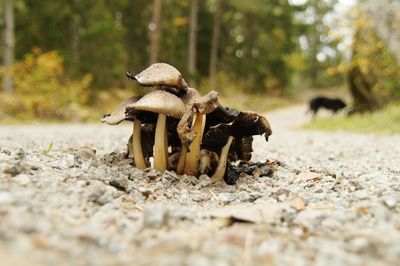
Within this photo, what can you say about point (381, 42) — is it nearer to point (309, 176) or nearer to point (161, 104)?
point (309, 176)

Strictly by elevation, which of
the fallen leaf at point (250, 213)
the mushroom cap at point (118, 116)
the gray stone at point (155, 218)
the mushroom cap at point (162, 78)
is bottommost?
the fallen leaf at point (250, 213)

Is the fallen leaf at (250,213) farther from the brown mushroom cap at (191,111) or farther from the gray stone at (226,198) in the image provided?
the brown mushroom cap at (191,111)

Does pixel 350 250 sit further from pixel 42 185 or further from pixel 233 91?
pixel 233 91

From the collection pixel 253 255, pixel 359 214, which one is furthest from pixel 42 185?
pixel 359 214

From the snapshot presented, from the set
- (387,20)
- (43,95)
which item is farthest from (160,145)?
(43,95)

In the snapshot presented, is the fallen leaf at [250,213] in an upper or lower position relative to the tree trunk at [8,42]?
lower

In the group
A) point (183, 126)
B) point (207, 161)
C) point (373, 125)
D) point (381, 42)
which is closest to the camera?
point (183, 126)

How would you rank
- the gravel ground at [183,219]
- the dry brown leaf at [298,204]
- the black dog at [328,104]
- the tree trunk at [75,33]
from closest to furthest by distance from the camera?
the gravel ground at [183,219], the dry brown leaf at [298,204], the black dog at [328,104], the tree trunk at [75,33]

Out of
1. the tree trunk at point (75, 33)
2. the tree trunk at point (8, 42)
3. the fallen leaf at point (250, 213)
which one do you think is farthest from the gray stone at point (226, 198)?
the tree trunk at point (75, 33)
